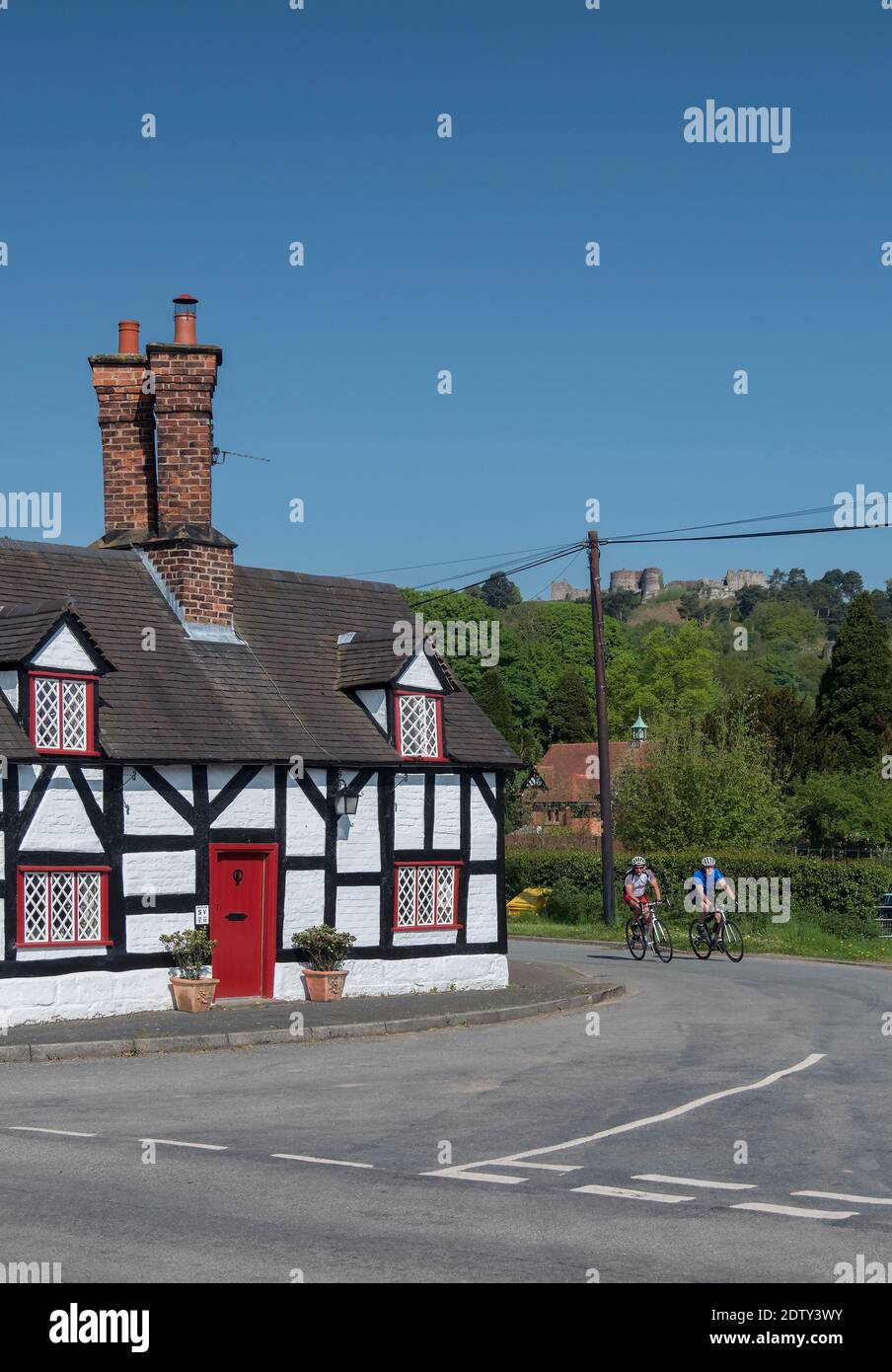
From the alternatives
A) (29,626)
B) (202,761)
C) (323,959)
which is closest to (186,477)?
(29,626)

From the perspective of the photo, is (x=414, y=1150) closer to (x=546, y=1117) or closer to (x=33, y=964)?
(x=546, y=1117)

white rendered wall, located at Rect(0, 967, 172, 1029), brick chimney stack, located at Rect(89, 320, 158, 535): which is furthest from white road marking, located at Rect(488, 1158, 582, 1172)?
brick chimney stack, located at Rect(89, 320, 158, 535)

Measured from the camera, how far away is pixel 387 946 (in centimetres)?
2453

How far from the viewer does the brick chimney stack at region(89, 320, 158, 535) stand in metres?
25.5

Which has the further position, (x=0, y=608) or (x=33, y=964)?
(x=0, y=608)

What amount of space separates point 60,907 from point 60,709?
256 cm

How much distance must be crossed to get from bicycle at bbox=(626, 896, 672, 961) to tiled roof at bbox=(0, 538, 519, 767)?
5.96 metres

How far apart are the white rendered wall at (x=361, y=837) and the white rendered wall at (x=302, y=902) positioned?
49 cm

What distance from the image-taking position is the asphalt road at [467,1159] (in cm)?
824

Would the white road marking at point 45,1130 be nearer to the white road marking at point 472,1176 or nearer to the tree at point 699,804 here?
the white road marking at point 472,1176
